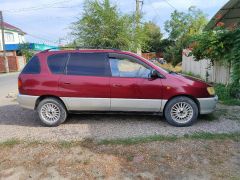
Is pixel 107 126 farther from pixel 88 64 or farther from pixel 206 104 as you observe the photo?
pixel 206 104

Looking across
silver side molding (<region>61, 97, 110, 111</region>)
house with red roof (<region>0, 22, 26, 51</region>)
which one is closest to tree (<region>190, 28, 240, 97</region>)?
silver side molding (<region>61, 97, 110, 111</region>)

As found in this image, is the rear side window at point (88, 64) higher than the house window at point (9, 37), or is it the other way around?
the house window at point (9, 37)

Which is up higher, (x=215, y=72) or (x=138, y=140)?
(x=215, y=72)

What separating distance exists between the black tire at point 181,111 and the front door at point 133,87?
0.83 feet

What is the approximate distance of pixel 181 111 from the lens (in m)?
6.04

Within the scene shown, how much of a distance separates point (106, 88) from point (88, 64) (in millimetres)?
712

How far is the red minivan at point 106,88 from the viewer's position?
6.00m

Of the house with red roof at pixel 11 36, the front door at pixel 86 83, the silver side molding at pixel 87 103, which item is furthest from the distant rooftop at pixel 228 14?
the house with red roof at pixel 11 36

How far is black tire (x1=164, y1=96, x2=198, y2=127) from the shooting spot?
6.00 m

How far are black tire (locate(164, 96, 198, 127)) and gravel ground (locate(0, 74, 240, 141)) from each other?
155 mm

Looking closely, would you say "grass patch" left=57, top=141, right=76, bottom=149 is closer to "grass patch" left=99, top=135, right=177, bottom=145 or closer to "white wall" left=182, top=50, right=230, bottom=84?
"grass patch" left=99, top=135, right=177, bottom=145

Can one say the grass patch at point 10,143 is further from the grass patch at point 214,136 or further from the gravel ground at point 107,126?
the grass patch at point 214,136

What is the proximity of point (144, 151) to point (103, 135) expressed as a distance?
1156 millimetres

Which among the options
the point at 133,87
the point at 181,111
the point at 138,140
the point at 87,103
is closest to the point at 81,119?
the point at 87,103
